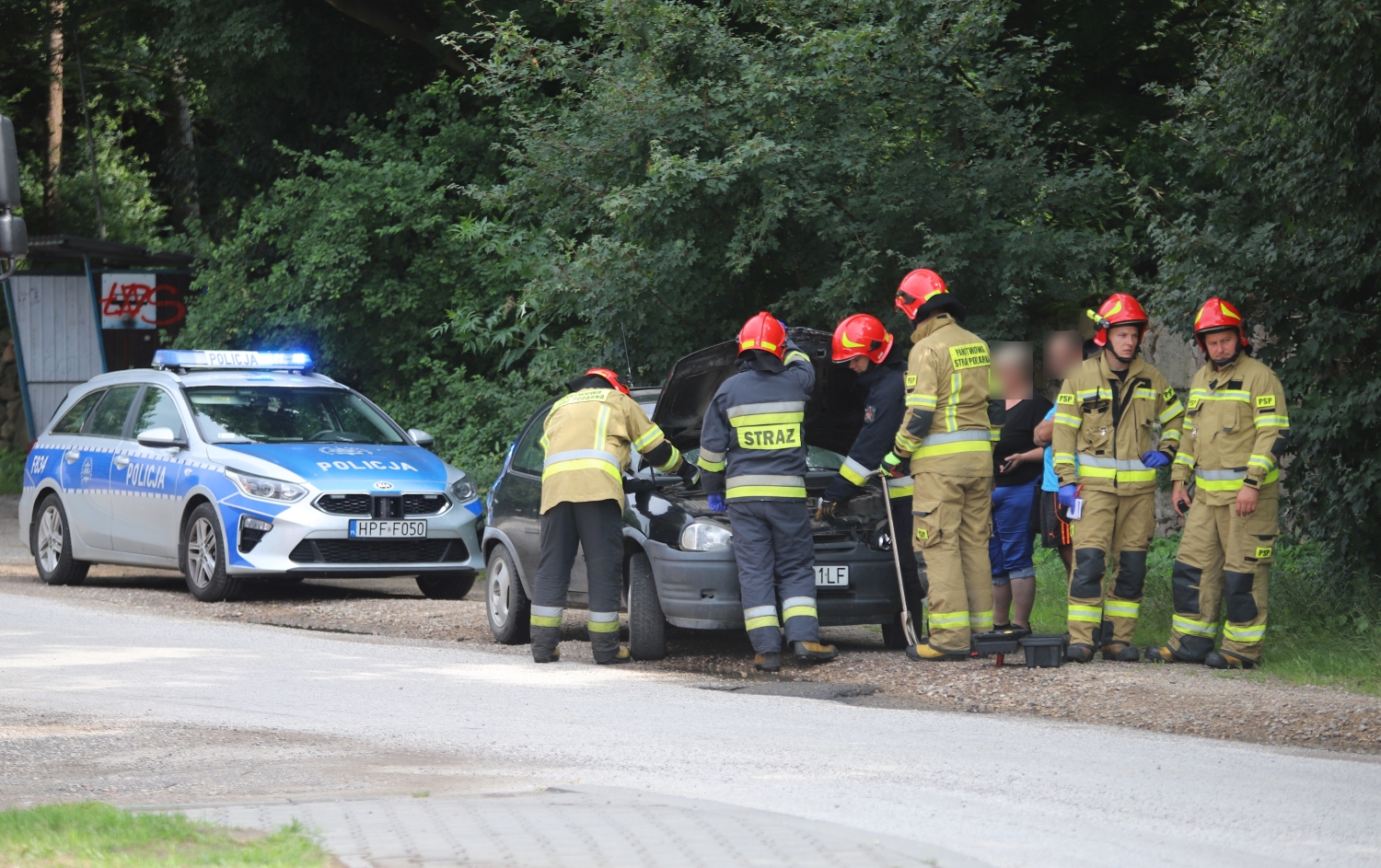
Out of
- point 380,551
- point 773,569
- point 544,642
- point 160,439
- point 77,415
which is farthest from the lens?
point 77,415

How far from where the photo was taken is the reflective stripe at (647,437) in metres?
9.20

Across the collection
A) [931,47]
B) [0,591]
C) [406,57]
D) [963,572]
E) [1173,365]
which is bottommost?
[0,591]

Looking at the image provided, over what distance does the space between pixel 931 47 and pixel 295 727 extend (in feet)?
24.2

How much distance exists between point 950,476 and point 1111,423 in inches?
37.7

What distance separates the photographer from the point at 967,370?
909cm

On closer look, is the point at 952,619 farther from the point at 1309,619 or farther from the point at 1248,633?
the point at 1309,619

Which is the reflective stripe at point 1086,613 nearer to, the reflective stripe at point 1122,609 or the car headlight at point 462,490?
the reflective stripe at point 1122,609

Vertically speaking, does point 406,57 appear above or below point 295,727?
above

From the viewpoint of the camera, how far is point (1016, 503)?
9719mm

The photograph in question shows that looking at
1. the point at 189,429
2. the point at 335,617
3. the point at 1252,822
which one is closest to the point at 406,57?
the point at 189,429

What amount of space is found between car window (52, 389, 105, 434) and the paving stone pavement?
9.43m

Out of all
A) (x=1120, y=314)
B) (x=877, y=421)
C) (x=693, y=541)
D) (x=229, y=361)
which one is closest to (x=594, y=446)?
(x=693, y=541)

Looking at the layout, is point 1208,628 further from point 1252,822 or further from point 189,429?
point 189,429

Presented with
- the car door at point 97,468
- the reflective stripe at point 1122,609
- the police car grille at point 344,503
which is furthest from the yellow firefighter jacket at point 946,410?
the car door at point 97,468
